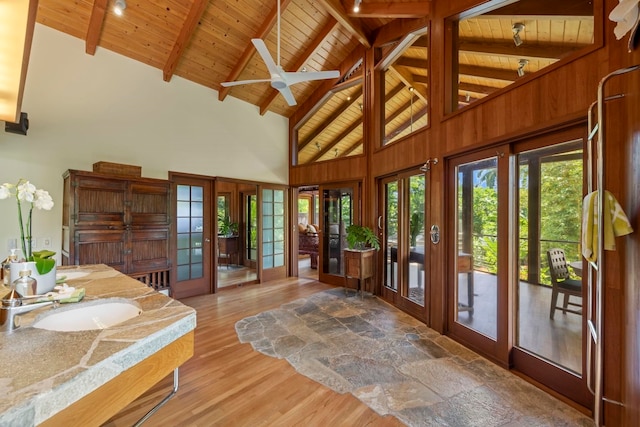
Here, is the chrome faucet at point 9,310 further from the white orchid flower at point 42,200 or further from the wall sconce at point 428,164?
the wall sconce at point 428,164

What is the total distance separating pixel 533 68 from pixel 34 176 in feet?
18.4

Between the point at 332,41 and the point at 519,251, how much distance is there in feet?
14.9

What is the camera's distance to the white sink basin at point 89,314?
1343 mm

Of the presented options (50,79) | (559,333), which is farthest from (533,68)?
(50,79)

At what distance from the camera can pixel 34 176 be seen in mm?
3449

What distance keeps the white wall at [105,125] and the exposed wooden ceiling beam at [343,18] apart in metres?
2.58

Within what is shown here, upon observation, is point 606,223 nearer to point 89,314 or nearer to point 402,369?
point 402,369

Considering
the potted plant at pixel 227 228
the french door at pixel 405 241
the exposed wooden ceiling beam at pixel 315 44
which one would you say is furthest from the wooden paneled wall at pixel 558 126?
the potted plant at pixel 227 228

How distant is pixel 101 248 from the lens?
3510mm

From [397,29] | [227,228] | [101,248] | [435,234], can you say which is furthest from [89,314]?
[227,228]

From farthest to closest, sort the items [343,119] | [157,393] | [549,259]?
[343,119]
[549,259]
[157,393]

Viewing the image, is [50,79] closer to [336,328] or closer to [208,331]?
[208,331]

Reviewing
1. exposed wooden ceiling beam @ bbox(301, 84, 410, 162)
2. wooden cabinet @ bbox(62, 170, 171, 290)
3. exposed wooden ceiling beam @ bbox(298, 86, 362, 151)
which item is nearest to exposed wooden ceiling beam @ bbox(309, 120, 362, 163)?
exposed wooden ceiling beam @ bbox(301, 84, 410, 162)

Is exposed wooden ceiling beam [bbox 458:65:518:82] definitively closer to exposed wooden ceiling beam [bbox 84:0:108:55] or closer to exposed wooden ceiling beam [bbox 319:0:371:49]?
exposed wooden ceiling beam [bbox 319:0:371:49]
